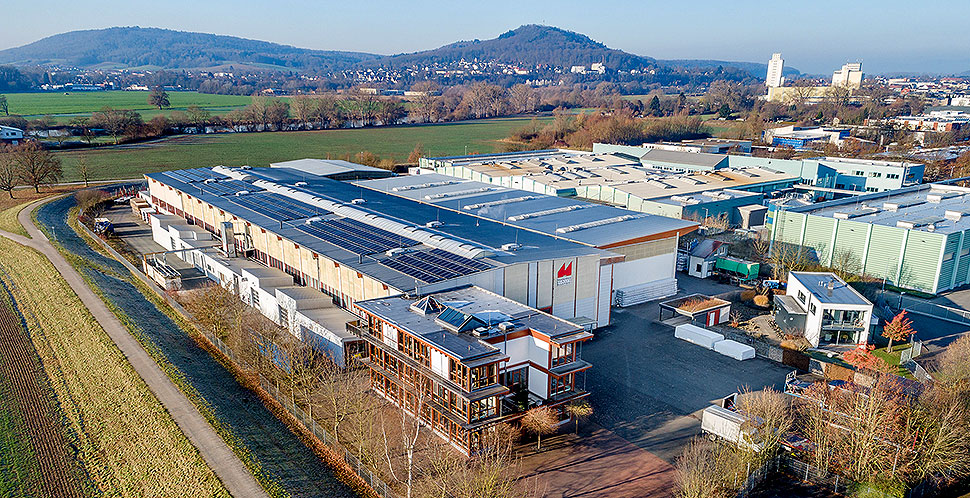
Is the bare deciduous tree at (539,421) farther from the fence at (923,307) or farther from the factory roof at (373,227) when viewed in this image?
the fence at (923,307)

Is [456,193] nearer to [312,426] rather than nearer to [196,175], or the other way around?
[196,175]

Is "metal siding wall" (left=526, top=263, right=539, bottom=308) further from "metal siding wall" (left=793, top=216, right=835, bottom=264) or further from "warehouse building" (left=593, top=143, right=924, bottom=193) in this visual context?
"warehouse building" (left=593, top=143, right=924, bottom=193)

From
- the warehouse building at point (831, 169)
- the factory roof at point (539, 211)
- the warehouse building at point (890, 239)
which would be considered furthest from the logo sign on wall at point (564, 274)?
the warehouse building at point (831, 169)

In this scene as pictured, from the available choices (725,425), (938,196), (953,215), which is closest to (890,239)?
(953,215)

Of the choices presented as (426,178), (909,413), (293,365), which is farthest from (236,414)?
(426,178)

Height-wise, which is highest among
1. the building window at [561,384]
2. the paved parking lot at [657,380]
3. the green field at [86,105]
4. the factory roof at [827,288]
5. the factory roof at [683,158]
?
the green field at [86,105]
